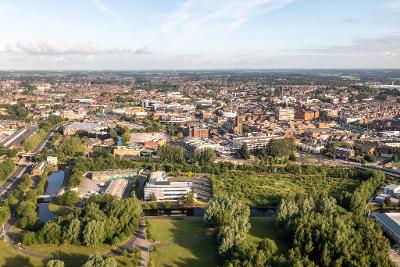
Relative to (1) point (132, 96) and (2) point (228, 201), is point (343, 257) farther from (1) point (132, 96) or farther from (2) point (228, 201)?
(1) point (132, 96)

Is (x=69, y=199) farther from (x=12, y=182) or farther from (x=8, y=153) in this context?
(x=8, y=153)

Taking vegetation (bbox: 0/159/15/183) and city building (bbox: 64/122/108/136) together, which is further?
city building (bbox: 64/122/108/136)

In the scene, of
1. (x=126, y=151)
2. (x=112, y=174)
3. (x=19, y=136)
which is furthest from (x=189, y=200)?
(x=19, y=136)

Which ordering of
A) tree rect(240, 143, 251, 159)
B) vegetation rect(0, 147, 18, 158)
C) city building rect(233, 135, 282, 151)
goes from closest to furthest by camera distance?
vegetation rect(0, 147, 18, 158)
tree rect(240, 143, 251, 159)
city building rect(233, 135, 282, 151)

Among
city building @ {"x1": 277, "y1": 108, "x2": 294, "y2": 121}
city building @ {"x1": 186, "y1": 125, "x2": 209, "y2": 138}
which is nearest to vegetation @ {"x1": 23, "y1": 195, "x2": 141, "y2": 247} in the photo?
city building @ {"x1": 186, "y1": 125, "x2": 209, "y2": 138}

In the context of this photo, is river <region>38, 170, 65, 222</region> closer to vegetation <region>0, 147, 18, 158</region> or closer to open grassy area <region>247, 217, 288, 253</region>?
vegetation <region>0, 147, 18, 158</region>

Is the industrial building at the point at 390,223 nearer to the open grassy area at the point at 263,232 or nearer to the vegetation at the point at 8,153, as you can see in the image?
the open grassy area at the point at 263,232

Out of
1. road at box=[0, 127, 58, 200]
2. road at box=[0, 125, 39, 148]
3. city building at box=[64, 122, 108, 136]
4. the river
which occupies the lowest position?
the river
